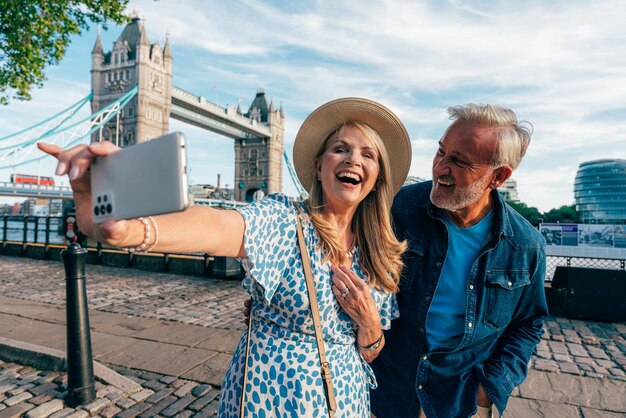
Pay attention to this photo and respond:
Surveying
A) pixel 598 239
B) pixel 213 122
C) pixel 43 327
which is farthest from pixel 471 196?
pixel 213 122

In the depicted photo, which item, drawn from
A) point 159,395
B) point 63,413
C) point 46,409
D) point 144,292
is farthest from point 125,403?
point 144,292

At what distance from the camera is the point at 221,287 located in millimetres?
6984

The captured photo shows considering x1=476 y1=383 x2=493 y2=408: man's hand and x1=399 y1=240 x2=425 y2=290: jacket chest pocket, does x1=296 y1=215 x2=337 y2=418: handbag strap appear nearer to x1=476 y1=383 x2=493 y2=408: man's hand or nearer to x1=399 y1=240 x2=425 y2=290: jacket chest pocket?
x1=399 y1=240 x2=425 y2=290: jacket chest pocket

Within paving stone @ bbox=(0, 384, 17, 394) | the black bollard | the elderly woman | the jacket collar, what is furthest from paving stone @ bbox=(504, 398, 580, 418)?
paving stone @ bbox=(0, 384, 17, 394)

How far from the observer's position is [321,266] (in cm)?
135

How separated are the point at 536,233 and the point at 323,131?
1093 millimetres

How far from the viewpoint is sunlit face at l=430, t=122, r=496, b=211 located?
1.74m

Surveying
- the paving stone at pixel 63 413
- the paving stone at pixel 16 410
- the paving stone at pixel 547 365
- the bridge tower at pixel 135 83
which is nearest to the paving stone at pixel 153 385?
the paving stone at pixel 63 413

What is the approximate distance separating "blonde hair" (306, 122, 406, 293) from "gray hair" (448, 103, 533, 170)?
0.45 meters

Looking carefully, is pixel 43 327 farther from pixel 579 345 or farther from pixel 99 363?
pixel 579 345

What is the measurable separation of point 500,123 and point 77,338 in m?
2.98

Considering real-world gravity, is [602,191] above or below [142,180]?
above

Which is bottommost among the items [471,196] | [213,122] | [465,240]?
[465,240]

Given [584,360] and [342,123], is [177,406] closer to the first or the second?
[342,123]
